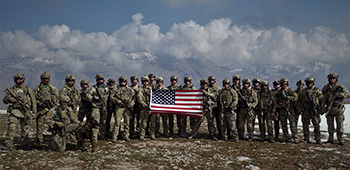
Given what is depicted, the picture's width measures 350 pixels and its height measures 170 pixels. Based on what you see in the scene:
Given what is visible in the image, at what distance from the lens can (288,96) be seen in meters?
13.0

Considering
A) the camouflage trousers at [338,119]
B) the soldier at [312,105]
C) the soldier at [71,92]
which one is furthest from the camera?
the soldier at [312,105]

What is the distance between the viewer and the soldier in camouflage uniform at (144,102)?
1302 centimetres

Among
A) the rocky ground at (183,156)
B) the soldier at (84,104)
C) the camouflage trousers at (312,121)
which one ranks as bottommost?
the rocky ground at (183,156)

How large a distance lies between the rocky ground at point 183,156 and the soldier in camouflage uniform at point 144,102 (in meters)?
0.95

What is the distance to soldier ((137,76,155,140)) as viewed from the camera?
513 inches

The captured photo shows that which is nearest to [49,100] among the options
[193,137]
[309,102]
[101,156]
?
[101,156]

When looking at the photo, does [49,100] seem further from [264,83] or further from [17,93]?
[264,83]

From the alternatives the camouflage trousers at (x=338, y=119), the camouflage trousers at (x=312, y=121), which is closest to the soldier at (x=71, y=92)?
the camouflage trousers at (x=312, y=121)

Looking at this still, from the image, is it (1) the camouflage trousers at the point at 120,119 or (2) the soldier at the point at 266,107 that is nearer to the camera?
(1) the camouflage trousers at the point at 120,119

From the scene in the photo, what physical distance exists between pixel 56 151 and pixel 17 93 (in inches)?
→ 125

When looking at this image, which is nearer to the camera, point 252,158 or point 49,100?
point 252,158

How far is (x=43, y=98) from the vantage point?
36.8 feet

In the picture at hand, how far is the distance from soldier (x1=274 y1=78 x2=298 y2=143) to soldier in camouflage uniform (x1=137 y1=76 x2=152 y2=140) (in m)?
7.27

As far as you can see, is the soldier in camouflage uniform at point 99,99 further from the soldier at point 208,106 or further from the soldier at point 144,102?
the soldier at point 208,106
